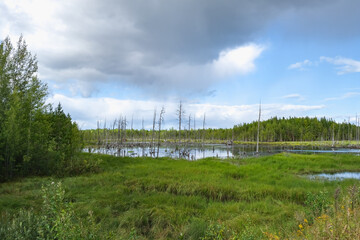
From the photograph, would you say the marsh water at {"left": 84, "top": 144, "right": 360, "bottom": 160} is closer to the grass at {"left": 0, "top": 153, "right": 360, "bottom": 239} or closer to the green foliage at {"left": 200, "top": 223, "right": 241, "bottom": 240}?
the grass at {"left": 0, "top": 153, "right": 360, "bottom": 239}

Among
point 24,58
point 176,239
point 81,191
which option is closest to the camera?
point 176,239

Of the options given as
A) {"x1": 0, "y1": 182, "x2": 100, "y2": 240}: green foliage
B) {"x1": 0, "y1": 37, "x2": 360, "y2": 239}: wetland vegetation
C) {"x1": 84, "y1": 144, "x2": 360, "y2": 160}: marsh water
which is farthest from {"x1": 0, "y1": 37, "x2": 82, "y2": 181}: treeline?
{"x1": 84, "y1": 144, "x2": 360, "y2": 160}: marsh water

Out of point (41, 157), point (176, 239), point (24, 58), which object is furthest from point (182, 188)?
point (24, 58)

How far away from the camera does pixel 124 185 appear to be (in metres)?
12.8

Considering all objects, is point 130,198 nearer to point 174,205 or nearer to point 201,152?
point 174,205

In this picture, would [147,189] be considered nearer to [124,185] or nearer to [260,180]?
[124,185]

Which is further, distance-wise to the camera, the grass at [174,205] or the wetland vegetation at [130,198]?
the grass at [174,205]

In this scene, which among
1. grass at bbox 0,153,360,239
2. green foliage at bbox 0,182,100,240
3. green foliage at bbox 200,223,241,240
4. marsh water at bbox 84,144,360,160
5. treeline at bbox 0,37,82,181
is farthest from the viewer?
marsh water at bbox 84,144,360,160

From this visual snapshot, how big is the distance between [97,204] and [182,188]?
15.5ft

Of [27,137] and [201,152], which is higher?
[27,137]

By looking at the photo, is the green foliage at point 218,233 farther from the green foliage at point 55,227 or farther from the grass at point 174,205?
the green foliage at point 55,227

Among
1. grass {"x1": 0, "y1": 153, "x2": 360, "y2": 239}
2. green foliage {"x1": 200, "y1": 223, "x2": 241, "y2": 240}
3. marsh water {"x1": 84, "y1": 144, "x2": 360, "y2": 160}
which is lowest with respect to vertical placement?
marsh water {"x1": 84, "y1": 144, "x2": 360, "y2": 160}

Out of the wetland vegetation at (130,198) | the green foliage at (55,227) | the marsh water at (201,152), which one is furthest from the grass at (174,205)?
the marsh water at (201,152)

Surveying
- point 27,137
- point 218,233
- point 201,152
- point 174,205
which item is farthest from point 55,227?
point 201,152
